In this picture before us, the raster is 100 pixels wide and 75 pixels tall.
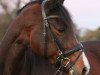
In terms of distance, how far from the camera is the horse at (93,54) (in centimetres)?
596

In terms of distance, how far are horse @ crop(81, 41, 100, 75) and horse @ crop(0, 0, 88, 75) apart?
128 centimetres

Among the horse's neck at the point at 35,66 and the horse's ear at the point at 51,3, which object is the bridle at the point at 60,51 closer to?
the horse's ear at the point at 51,3

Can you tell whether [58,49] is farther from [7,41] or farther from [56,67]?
[7,41]

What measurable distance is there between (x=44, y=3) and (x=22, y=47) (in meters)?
0.72

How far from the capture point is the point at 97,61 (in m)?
6.20

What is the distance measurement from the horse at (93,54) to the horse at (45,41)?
1276mm

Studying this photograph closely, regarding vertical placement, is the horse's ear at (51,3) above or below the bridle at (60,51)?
above

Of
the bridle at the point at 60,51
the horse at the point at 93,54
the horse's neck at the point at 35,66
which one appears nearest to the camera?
the bridle at the point at 60,51

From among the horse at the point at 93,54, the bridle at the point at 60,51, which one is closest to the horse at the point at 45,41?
the bridle at the point at 60,51

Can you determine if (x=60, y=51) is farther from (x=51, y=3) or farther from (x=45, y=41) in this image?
(x=51, y=3)

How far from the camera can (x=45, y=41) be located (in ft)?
14.9

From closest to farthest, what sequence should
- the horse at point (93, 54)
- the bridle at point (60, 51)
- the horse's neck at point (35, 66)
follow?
the bridle at point (60, 51), the horse's neck at point (35, 66), the horse at point (93, 54)

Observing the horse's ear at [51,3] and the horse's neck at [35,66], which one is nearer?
the horse's ear at [51,3]

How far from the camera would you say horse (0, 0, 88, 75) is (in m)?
4.50
